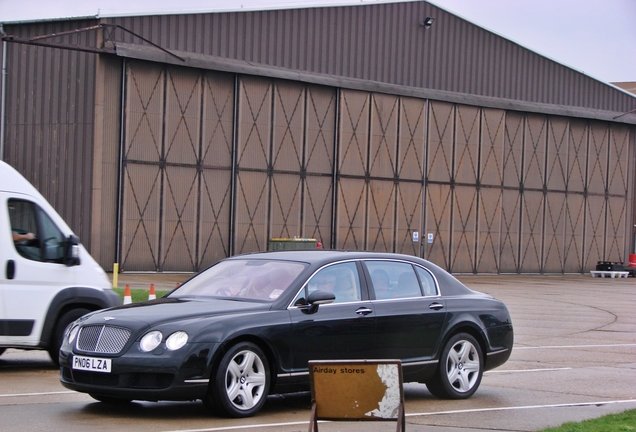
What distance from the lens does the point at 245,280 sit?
9.52m

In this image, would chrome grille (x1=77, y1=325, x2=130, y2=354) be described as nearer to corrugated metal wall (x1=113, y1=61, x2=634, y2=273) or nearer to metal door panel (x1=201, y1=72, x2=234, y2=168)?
corrugated metal wall (x1=113, y1=61, x2=634, y2=273)

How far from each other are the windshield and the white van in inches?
103

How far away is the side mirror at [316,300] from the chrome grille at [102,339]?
173 centimetres

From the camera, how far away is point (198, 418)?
27.7 feet

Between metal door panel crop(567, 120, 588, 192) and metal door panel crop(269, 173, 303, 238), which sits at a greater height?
metal door panel crop(567, 120, 588, 192)

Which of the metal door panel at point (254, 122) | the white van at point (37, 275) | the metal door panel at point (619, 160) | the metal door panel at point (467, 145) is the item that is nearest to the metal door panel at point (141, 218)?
the metal door panel at point (254, 122)

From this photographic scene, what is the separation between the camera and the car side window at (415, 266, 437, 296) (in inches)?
408

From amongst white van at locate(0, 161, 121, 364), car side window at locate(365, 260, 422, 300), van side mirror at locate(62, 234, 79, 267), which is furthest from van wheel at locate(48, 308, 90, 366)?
car side window at locate(365, 260, 422, 300)

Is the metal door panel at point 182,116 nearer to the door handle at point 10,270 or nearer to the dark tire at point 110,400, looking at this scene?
the door handle at point 10,270

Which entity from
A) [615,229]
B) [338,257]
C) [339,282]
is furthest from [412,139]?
[339,282]

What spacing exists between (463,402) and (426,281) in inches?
53.1

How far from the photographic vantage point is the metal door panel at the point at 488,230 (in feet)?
156

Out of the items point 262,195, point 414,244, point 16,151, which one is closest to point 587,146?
point 414,244

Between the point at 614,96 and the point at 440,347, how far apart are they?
4582 cm
